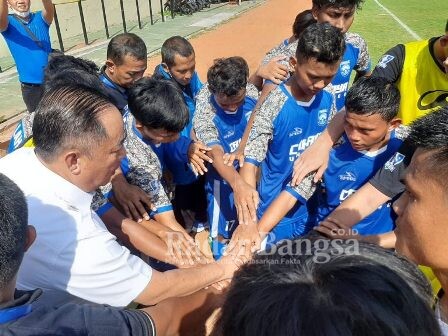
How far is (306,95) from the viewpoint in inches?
109

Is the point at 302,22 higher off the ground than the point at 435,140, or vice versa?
the point at 435,140

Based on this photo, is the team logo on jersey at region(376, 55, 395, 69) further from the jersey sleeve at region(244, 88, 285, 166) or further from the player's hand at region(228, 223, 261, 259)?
the player's hand at region(228, 223, 261, 259)

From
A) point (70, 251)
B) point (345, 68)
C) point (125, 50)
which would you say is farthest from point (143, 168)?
point (345, 68)

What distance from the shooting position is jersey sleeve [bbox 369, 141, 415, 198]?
7.26 feet

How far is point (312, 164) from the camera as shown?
2432 mm

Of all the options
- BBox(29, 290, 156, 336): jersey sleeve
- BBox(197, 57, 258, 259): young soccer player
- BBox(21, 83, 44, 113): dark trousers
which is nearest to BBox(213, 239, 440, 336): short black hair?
BBox(29, 290, 156, 336): jersey sleeve

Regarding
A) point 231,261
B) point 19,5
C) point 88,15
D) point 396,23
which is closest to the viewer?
point 231,261

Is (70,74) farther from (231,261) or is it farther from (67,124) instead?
(231,261)

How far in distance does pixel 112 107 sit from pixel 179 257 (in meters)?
0.91

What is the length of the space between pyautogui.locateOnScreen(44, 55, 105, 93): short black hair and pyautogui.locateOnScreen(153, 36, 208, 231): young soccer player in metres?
0.57

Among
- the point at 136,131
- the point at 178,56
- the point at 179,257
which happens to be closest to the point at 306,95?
the point at 136,131

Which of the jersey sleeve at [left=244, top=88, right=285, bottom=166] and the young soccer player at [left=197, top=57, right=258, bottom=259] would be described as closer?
the jersey sleeve at [left=244, top=88, right=285, bottom=166]

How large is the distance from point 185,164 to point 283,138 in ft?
2.59

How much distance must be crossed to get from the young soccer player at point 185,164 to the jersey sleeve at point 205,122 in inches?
4.2
